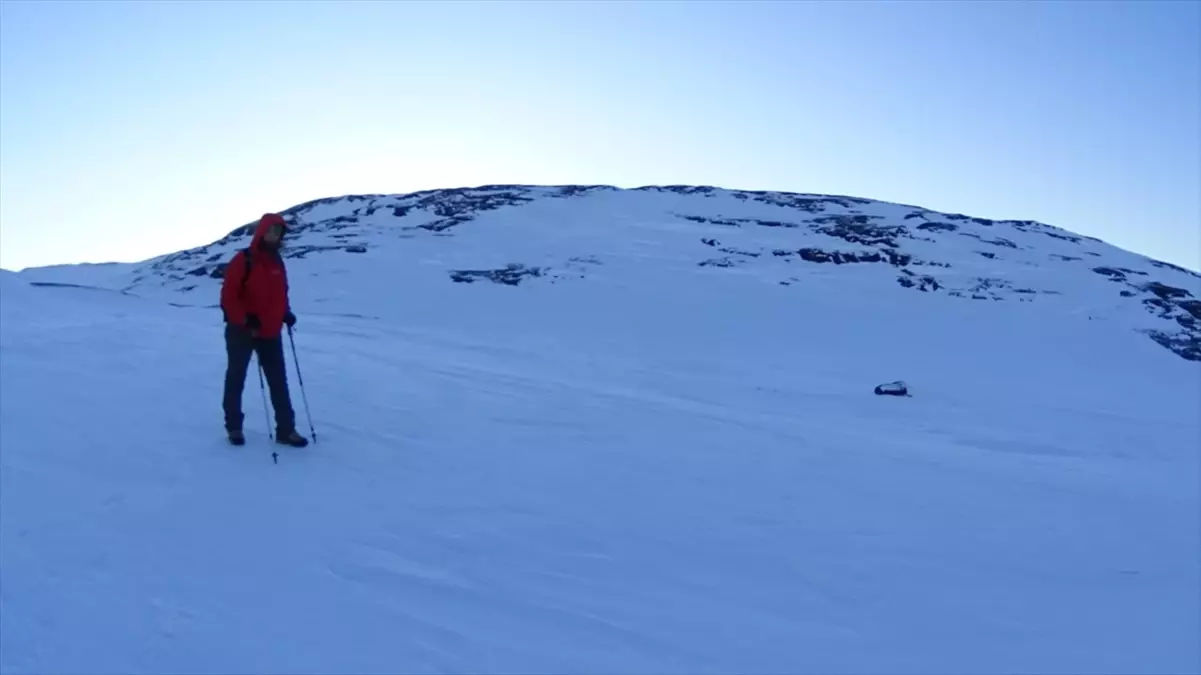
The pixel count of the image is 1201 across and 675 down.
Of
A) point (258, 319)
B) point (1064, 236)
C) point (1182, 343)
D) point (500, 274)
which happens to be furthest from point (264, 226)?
point (1064, 236)

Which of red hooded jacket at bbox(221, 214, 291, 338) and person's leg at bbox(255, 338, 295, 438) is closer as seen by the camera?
red hooded jacket at bbox(221, 214, 291, 338)

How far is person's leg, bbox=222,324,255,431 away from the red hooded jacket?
0.38ft

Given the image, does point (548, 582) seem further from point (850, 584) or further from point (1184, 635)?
point (1184, 635)

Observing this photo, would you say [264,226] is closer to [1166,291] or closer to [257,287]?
[257,287]

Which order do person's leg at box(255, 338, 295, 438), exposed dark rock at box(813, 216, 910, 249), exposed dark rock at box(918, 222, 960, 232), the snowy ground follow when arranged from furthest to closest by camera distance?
exposed dark rock at box(918, 222, 960, 232) < exposed dark rock at box(813, 216, 910, 249) < person's leg at box(255, 338, 295, 438) < the snowy ground

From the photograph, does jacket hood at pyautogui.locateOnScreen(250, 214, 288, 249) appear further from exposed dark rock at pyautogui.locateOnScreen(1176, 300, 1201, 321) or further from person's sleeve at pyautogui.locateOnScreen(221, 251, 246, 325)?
exposed dark rock at pyautogui.locateOnScreen(1176, 300, 1201, 321)

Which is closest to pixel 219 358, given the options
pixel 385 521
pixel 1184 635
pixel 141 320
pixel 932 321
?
pixel 141 320

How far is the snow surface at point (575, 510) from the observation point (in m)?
5.70

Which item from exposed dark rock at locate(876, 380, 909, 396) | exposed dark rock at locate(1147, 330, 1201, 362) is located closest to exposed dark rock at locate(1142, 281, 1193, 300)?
exposed dark rock at locate(1147, 330, 1201, 362)

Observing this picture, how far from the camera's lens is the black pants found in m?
8.55

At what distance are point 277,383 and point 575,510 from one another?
9.02 ft

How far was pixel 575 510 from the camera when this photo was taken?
7.77 m

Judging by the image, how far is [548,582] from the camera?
6453 mm

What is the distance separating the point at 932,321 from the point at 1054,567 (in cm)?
1311
